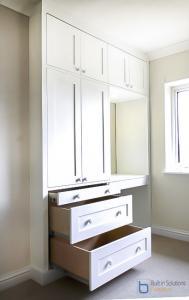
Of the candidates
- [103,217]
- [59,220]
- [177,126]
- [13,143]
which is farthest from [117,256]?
[177,126]

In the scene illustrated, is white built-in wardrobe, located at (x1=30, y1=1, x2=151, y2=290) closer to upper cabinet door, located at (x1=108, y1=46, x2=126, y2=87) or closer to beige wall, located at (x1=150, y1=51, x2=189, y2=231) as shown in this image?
upper cabinet door, located at (x1=108, y1=46, x2=126, y2=87)

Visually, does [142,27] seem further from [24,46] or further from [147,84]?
[24,46]

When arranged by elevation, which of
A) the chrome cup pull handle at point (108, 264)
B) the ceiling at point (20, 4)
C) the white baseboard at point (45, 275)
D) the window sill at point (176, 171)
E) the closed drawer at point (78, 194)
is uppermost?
the ceiling at point (20, 4)

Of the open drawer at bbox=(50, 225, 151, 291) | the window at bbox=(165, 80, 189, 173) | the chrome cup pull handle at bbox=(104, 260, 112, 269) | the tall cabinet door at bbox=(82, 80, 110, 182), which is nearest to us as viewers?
the open drawer at bbox=(50, 225, 151, 291)

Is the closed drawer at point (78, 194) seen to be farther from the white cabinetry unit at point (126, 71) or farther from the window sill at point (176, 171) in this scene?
the white cabinetry unit at point (126, 71)

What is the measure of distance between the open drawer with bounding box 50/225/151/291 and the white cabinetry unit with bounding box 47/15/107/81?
1.54 meters

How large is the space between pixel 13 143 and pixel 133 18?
164 centimetres

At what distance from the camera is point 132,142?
11.3 ft

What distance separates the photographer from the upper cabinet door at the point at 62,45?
2.13m

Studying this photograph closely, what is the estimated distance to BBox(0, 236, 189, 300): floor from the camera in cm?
187

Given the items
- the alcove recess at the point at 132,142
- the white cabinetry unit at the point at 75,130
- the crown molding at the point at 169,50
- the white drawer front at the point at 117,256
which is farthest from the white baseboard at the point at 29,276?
the crown molding at the point at 169,50

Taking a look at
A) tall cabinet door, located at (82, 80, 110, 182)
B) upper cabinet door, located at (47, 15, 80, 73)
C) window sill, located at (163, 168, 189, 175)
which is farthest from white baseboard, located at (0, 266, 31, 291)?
window sill, located at (163, 168, 189, 175)

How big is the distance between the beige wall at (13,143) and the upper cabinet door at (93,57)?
0.56 meters

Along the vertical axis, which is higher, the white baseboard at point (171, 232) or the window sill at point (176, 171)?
the window sill at point (176, 171)
